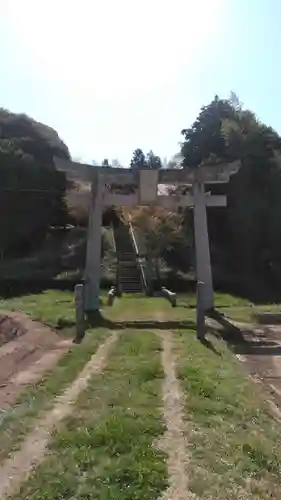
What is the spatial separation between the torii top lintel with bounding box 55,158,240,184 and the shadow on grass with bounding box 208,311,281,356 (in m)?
4.84

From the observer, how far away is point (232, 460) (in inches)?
191

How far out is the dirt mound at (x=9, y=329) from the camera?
14266 mm

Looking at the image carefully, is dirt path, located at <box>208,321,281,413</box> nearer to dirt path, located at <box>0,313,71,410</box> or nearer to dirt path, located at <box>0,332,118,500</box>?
dirt path, located at <box>0,332,118,500</box>

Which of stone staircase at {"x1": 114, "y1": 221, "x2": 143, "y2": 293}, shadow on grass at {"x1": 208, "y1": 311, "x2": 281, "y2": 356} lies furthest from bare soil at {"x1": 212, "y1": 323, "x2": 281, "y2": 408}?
stone staircase at {"x1": 114, "y1": 221, "x2": 143, "y2": 293}

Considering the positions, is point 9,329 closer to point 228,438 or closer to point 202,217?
point 202,217

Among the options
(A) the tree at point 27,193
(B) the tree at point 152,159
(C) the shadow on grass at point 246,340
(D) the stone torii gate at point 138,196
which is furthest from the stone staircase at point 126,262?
(B) the tree at point 152,159

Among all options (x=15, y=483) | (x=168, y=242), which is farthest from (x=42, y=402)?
(x=168, y=242)

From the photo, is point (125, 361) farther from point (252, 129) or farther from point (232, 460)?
point (252, 129)

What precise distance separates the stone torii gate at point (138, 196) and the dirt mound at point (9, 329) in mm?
2640

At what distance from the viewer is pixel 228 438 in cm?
546

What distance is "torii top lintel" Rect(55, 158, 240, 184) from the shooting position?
1805 cm

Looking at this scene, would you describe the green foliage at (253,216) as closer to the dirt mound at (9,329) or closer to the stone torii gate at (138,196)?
the stone torii gate at (138,196)

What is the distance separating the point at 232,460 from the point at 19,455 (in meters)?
1.77

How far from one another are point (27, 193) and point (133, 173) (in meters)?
13.2
